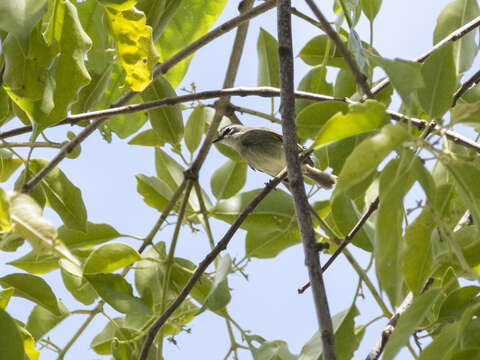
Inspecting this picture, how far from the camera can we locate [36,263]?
2.16 metres

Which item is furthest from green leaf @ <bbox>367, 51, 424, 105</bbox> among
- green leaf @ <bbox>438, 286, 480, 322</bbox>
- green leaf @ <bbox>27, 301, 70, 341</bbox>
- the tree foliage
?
green leaf @ <bbox>27, 301, 70, 341</bbox>

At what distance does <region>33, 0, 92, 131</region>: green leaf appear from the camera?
164 centimetres

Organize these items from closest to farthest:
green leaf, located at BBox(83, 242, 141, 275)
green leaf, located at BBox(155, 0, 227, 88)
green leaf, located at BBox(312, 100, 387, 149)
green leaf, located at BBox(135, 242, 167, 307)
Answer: green leaf, located at BBox(312, 100, 387, 149)
green leaf, located at BBox(83, 242, 141, 275)
green leaf, located at BBox(135, 242, 167, 307)
green leaf, located at BBox(155, 0, 227, 88)

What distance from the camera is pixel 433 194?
117 cm

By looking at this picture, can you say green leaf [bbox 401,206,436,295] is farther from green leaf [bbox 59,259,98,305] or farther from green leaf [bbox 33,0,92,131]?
green leaf [bbox 59,259,98,305]

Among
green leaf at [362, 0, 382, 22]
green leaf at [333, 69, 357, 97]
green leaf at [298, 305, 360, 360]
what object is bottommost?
green leaf at [298, 305, 360, 360]

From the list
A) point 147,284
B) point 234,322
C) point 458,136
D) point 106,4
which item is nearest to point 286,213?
point 234,322

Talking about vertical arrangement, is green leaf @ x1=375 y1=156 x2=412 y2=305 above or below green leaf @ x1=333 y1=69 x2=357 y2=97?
below

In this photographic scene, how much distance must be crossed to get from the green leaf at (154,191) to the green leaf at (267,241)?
1.47ft

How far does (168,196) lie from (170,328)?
54 cm

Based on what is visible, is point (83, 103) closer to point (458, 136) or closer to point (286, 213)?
point (286, 213)

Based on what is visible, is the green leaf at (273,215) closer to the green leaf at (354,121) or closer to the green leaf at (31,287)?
the green leaf at (31,287)

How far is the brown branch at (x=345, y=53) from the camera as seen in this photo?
1764 millimetres

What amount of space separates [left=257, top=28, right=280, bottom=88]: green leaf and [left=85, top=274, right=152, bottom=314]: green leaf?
3.99 feet
